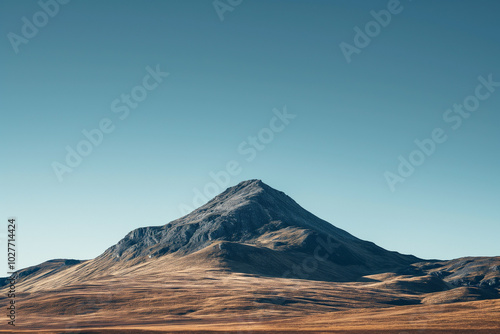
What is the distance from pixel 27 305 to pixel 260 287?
84.3m

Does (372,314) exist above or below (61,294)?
below

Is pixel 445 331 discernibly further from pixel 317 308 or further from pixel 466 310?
pixel 317 308

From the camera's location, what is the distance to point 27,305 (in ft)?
462

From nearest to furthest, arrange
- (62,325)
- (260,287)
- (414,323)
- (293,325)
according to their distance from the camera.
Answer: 1. (414,323)
2. (293,325)
3. (62,325)
4. (260,287)

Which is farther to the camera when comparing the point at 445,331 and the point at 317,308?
the point at 317,308

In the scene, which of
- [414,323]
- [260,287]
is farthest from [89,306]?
[414,323]

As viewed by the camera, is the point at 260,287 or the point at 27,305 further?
the point at 260,287

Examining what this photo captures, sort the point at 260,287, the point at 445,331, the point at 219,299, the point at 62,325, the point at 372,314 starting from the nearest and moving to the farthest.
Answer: the point at 445,331
the point at 372,314
the point at 62,325
the point at 219,299
the point at 260,287

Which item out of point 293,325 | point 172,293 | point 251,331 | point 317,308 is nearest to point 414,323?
point 293,325

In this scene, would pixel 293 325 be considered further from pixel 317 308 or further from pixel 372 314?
pixel 317 308

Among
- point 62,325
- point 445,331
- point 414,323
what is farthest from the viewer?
point 62,325

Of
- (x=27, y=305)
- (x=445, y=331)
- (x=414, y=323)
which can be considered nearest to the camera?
(x=445, y=331)

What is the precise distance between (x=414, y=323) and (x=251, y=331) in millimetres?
31660

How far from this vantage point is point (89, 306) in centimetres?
14138
